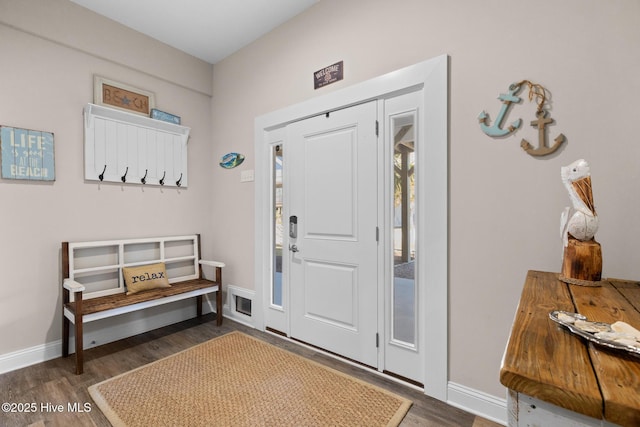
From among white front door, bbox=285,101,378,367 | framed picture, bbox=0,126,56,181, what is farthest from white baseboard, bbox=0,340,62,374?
white front door, bbox=285,101,378,367

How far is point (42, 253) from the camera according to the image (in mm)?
2402

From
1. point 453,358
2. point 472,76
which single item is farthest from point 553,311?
point 472,76

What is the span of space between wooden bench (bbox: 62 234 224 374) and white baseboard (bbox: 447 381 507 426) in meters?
2.22

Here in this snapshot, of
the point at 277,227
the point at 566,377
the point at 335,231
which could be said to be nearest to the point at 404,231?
the point at 335,231

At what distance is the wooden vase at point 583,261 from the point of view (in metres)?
1.11

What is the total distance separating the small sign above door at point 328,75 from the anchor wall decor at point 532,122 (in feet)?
3.84

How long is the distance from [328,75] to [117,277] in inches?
105

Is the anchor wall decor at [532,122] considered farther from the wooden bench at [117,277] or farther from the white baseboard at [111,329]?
the white baseboard at [111,329]

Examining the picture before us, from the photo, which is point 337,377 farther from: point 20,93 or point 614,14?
point 20,93

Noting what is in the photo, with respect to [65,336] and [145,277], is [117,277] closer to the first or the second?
[145,277]

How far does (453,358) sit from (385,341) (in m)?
0.47

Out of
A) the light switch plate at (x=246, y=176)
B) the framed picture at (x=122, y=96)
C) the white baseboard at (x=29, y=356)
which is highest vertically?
the framed picture at (x=122, y=96)

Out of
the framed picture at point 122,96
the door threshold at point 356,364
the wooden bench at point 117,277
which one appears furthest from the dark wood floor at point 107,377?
the framed picture at point 122,96

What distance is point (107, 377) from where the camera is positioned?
2.13 metres
